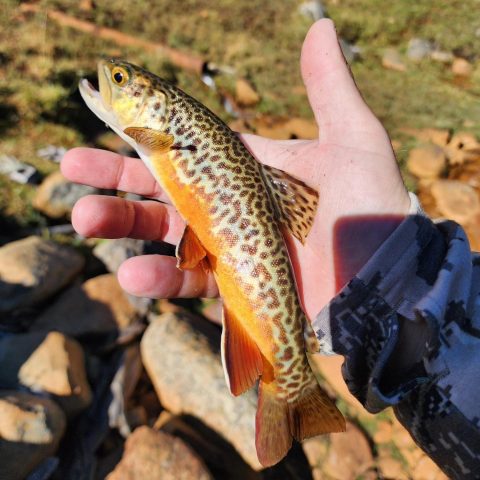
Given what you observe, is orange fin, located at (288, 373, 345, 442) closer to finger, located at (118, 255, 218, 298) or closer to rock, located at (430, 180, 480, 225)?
finger, located at (118, 255, 218, 298)

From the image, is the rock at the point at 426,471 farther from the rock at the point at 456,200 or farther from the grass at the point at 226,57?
the grass at the point at 226,57

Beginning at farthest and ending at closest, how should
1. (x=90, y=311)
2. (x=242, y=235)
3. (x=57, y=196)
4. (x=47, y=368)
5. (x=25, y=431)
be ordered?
1. (x=57, y=196)
2. (x=90, y=311)
3. (x=47, y=368)
4. (x=25, y=431)
5. (x=242, y=235)

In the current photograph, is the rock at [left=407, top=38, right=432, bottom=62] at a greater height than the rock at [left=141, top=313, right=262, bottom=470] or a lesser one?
greater

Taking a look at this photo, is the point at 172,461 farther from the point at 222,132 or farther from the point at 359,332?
the point at 222,132

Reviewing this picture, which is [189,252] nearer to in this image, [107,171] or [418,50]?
[107,171]

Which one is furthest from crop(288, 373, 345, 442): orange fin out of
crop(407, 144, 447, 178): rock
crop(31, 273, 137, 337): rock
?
crop(407, 144, 447, 178): rock

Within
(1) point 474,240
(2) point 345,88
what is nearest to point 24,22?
(2) point 345,88

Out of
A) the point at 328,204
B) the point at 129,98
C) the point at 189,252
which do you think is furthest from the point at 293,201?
the point at 129,98
